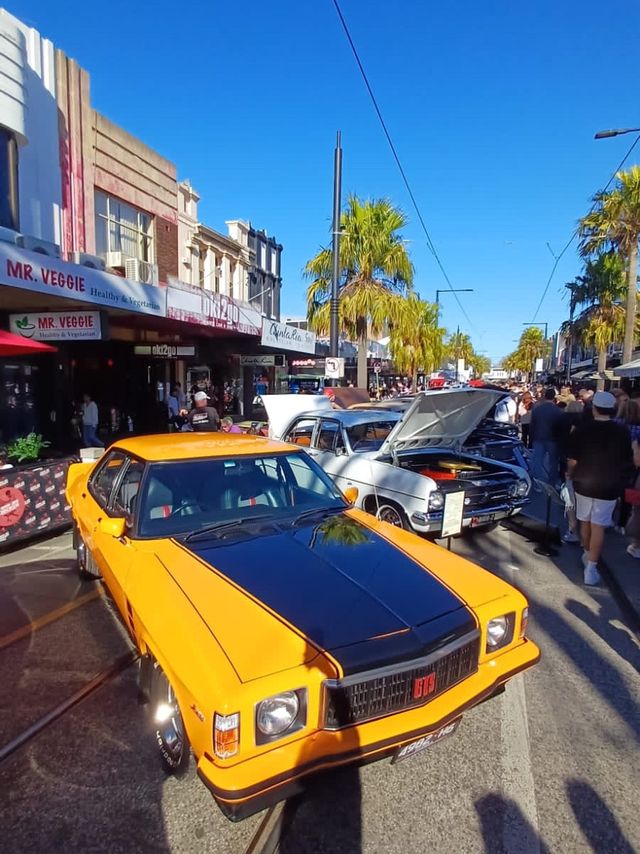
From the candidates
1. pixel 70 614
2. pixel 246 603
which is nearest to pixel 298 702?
pixel 246 603

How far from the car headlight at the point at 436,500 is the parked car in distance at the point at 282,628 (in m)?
1.82

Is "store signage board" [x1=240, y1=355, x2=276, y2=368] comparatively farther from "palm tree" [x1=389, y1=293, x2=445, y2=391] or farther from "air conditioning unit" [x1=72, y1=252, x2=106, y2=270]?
"air conditioning unit" [x1=72, y1=252, x2=106, y2=270]

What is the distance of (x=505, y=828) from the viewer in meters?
2.23

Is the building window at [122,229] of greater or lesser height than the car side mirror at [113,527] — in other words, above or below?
above

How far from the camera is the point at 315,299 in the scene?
56.5 ft

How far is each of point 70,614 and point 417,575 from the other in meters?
3.08

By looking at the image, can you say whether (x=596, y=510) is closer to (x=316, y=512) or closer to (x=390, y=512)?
(x=390, y=512)

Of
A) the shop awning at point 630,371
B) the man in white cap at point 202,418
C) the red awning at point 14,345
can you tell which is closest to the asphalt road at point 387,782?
the red awning at point 14,345

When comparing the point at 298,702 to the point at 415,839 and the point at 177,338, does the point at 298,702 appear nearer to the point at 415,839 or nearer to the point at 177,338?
the point at 415,839

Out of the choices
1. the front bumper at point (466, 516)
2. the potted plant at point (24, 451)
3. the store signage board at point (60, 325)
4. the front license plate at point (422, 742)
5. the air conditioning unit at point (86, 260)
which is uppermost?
the air conditioning unit at point (86, 260)

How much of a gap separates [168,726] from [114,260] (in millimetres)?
14174

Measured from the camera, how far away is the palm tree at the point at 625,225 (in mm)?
20109

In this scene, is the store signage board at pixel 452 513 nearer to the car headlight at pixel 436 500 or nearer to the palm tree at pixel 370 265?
the car headlight at pixel 436 500

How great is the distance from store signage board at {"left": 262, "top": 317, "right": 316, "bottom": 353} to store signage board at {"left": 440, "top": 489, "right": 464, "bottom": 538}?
438 inches
